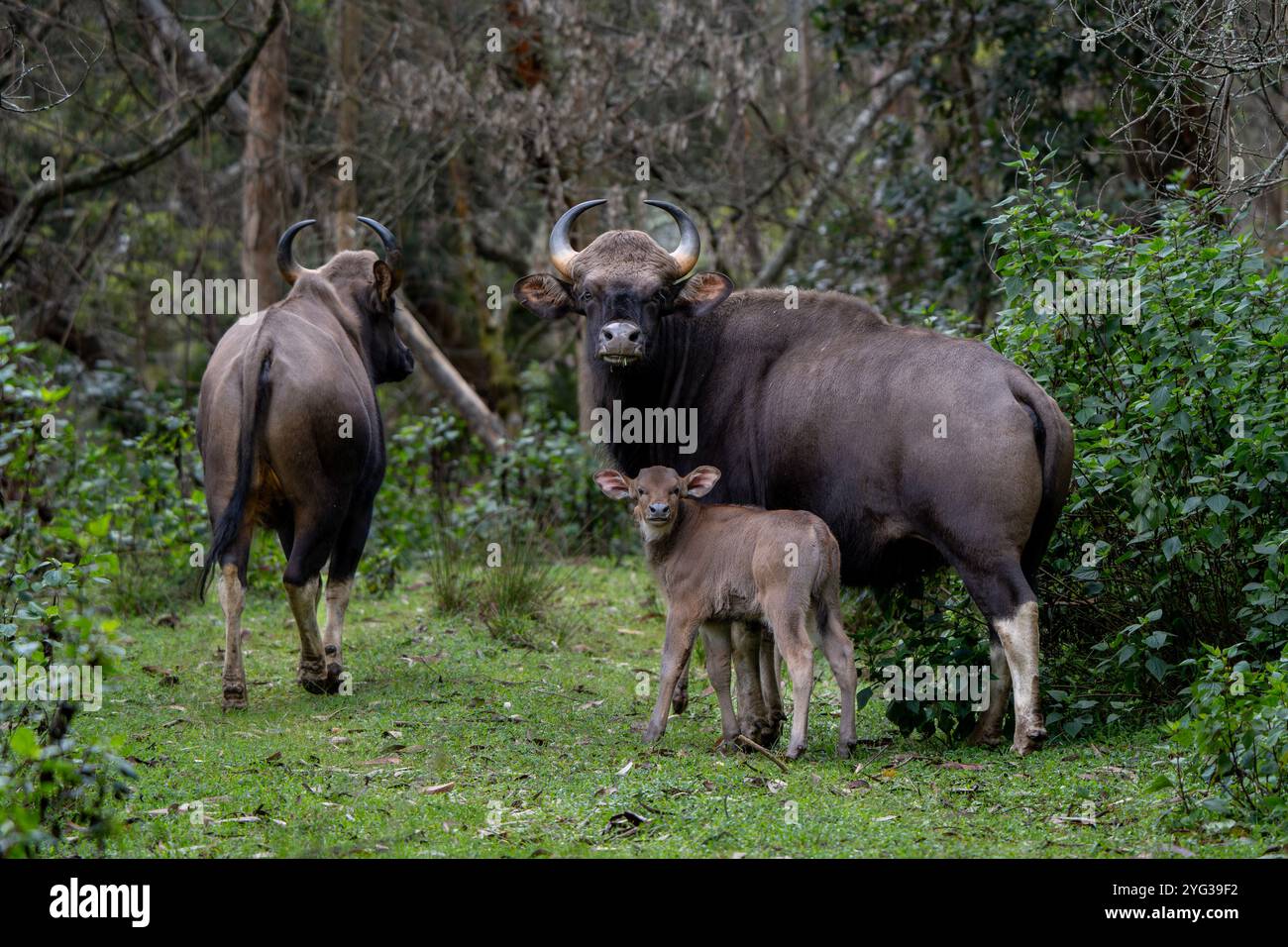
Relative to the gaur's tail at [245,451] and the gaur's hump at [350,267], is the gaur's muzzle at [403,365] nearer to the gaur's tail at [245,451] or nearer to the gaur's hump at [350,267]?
the gaur's hump at [350,267]

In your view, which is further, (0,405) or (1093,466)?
(0,405)

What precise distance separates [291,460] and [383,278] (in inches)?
86.7

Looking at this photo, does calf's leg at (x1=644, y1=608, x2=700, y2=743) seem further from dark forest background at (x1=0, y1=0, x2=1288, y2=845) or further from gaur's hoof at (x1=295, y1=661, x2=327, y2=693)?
gaur's hoof at (x1=295, y1=661, x2=327, y2=693)

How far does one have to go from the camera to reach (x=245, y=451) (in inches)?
337

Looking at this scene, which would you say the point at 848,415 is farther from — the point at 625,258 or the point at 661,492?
the point at 625,258

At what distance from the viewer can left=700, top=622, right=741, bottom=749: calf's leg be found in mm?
7809

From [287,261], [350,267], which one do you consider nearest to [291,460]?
[287,261]

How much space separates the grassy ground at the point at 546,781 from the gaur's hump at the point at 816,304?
8.10 feet

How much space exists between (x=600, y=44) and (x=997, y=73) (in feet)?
14.3

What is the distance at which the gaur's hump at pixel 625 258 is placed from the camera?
8.83 meters

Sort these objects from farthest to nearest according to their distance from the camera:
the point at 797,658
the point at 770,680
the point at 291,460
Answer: the point at 291,460 < the point at 770,680 < the point at 797,658

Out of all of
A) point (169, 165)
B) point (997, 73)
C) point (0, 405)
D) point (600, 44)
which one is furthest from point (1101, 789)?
point (169, 165)

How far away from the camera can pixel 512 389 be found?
67.1 feet
